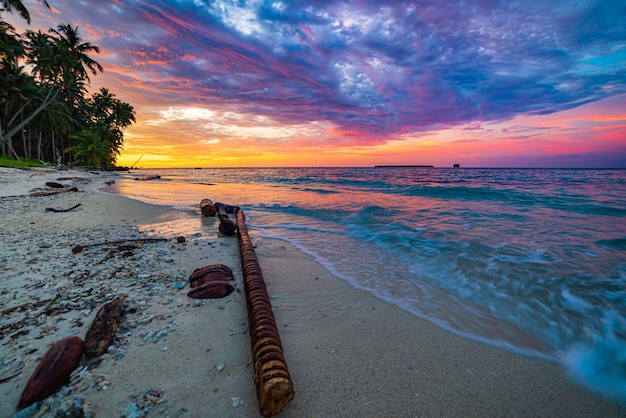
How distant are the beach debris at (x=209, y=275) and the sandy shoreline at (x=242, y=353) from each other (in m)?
0.20

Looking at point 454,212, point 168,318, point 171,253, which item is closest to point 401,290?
point 168,318

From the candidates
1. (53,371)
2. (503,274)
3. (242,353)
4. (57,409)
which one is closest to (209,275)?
(242,353)

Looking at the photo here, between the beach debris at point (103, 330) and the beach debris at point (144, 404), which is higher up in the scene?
the beach debris at point (103, 330)

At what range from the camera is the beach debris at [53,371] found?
1812 mm

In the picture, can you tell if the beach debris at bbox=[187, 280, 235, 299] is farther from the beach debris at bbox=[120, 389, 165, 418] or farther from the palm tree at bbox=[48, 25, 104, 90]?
the palm tree at bbox=[48, 25, 104, 90]

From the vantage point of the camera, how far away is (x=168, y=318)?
2988mm

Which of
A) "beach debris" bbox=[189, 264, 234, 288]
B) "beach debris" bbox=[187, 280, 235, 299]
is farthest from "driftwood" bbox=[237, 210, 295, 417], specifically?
"beach debris" bbox=[189, 264, 234, 288]

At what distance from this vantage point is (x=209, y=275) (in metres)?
3.94

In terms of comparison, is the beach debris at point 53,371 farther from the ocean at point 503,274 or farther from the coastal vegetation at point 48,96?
the coastal vegetation at point 48,96

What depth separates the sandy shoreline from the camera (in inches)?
80.0

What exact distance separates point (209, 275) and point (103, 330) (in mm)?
1550

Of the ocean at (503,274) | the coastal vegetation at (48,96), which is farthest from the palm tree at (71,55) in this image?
the ocean at (503,274)

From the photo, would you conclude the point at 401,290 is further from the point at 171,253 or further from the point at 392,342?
the point at 171,253

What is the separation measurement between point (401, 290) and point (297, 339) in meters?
2.24
